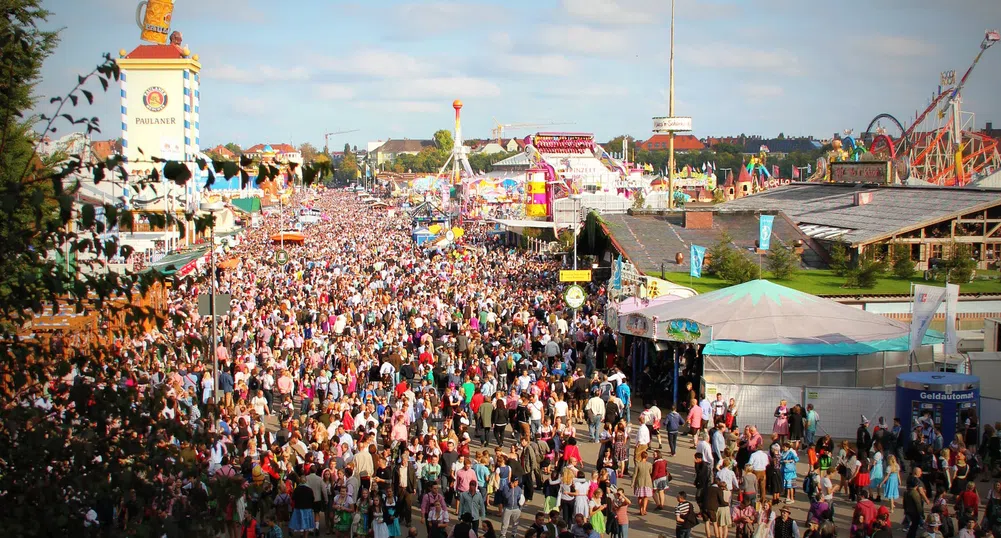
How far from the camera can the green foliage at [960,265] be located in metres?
29.9

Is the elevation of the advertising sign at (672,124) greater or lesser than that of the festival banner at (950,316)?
greater

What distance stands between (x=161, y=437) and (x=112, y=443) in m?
0.47

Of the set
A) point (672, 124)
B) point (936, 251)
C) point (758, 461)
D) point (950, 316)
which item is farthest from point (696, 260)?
point (672, 124)

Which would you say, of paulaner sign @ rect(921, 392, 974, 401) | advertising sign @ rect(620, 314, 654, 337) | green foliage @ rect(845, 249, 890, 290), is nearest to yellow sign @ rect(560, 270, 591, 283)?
advertising sign @ rect(620, 314, 654, 337)

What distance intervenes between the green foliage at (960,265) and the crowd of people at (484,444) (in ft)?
37.3

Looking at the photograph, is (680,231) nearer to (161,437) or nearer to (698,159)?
(161,437)

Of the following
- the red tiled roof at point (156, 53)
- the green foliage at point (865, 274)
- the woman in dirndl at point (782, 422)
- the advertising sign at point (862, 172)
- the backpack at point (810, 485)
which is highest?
the red tiled roof at point (156, 53)

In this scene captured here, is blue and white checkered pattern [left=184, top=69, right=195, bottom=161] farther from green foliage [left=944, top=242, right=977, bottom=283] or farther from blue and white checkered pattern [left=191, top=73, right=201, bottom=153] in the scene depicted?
green foliage [left=944, top=242, right=977, bottom=283]

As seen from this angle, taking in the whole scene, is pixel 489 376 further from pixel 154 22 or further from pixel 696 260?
pixel 154 22

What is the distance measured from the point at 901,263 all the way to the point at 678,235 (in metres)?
7.98

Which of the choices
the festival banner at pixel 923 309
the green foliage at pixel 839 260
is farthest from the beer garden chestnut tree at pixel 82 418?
the green foliage at pixel 839 260

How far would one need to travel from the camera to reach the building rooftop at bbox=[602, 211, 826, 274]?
34.0 meters

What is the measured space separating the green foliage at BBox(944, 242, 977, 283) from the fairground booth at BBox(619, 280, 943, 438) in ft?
37.9

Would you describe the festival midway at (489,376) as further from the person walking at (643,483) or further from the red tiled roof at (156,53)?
the red tiled roof at (156,53)
